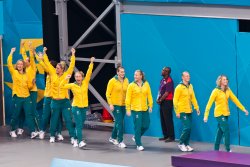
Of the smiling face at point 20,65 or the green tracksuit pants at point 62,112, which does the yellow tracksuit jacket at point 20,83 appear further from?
the green tracksuit pants at point 62,112

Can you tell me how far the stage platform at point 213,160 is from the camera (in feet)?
56.1

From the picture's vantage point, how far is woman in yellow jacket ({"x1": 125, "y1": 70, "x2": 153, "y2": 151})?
791 inches

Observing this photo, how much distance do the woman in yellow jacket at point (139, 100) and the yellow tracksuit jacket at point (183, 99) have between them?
0.60 meters

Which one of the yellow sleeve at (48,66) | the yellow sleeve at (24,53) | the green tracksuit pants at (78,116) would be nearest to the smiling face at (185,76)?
the green tracksuit pants at (78,116)

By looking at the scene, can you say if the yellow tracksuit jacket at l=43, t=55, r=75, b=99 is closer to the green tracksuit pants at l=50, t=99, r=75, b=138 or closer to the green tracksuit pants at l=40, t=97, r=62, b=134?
the green tracksuit pants at l=50, t=99, r=75, b=138

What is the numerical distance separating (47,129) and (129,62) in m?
3.09

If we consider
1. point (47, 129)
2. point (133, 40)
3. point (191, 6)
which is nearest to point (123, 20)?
point (133, 40)

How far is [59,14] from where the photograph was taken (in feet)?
77.9

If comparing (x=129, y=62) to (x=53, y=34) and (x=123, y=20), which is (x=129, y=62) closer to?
(x=123, y=20)

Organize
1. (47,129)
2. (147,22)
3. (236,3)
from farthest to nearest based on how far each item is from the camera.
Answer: (47,129) < (147,22) < (236,3)

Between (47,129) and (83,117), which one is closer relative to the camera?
(83,117)

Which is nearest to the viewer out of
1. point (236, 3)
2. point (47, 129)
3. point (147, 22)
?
point (236, 3)

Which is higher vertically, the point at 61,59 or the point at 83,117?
the point at 61,59

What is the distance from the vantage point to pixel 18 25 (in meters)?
24.0
